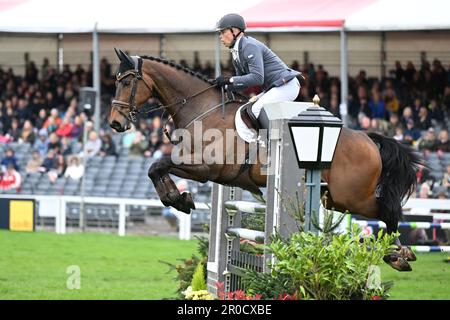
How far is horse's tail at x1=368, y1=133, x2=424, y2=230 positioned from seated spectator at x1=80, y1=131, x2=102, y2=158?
11.5 meters

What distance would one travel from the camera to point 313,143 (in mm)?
5578

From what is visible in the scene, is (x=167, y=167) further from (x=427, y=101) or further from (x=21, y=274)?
(x=427, y=101)

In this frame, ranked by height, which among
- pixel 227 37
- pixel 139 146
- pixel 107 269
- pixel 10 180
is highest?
pixel 227 37

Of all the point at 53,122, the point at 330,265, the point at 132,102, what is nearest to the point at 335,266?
the point at 330,265

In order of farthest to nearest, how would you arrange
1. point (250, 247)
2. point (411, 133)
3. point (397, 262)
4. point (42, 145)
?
point (42, 145)
point (411, 133)
point (397, 262)
point (250, 247)

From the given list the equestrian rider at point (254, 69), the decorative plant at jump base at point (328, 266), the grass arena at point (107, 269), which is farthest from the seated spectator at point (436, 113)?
the decorative plant at jump base at point (328, 266)

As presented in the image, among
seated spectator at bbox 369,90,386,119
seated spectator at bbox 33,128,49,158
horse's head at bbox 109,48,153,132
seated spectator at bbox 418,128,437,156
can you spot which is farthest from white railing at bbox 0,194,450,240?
horse's head at bbox 109,48,153,132

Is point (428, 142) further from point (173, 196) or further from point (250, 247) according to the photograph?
point (250, 247)

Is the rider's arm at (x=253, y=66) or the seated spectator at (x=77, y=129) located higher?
the rider's arm at (x=253, y=66)

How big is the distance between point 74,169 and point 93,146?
80 cm

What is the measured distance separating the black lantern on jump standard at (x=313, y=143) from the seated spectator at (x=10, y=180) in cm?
1450

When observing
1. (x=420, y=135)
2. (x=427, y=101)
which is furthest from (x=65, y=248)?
(x=427, y=101)

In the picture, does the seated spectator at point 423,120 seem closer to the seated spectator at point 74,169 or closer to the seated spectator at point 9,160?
the seated spectator at point 74,169

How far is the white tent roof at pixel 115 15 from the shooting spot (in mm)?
19625
